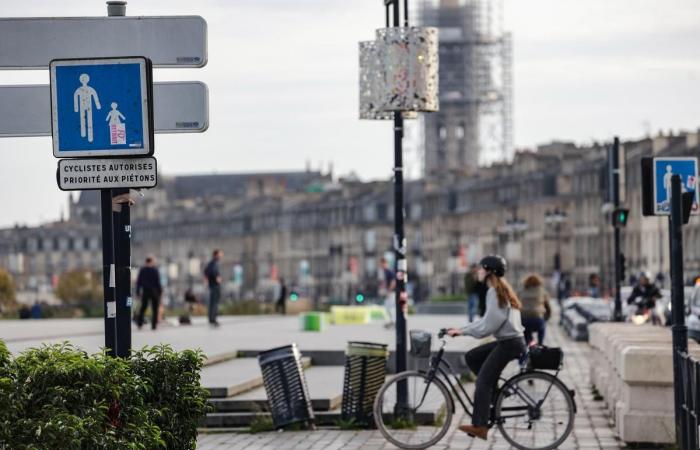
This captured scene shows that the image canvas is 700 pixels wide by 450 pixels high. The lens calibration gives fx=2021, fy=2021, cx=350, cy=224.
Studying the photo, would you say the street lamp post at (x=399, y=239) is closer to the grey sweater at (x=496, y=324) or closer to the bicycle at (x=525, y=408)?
the bicycle at (x=525, y=408)

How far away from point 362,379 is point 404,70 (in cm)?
308

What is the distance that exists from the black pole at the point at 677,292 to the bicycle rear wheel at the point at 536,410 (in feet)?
4.87

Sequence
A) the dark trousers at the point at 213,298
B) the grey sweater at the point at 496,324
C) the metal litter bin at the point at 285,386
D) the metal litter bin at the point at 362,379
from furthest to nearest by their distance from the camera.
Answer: the dark trousers at the point at 213,298 < the metal litter bin at the point at 362,379 < the metal litter bin at the point at 285,386 < the grey sweater at the point at 496,324

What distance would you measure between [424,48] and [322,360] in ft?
26.5

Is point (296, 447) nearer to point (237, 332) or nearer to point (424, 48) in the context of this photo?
point (424, 48)

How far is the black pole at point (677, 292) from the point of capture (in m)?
14.5

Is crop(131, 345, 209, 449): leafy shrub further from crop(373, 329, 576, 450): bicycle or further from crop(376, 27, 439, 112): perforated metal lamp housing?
crop(376, 27, 439, 112): perforated metal lamp housing

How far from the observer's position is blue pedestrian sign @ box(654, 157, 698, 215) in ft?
54.3

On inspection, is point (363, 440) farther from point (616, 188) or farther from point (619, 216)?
point (616, 188)

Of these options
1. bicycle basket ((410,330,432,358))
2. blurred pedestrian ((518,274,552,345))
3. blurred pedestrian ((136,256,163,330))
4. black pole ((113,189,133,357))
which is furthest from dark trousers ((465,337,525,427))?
blurred pedestrian ((136,256,163,330))

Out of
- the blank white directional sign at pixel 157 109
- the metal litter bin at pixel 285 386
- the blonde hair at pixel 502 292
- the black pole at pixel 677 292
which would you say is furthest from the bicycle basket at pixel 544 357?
the blank white directional sign at pixel 157 109

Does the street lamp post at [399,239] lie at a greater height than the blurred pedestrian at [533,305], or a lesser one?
greater

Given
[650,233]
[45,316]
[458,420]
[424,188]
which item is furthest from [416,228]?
[458,420]

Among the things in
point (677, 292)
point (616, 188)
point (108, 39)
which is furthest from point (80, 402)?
point (616, 188)
